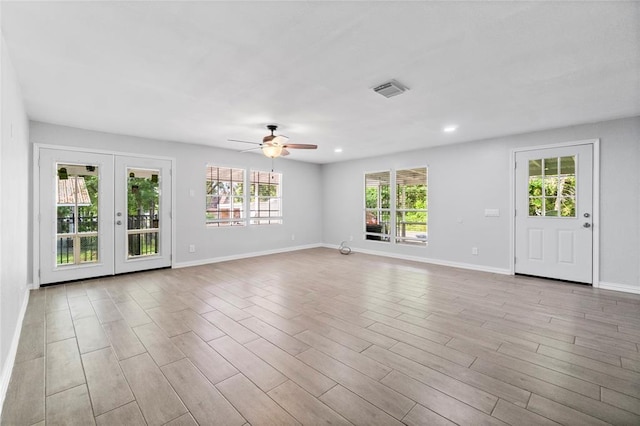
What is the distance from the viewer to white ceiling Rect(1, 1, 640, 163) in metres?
1.92

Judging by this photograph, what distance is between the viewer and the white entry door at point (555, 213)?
176 inches

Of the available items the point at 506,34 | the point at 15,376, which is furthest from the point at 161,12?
the point at 15,376

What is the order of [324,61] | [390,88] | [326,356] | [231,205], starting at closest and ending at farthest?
[326,356] < [324,61] < [390,88] < [231,205]

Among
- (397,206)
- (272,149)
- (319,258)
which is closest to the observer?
(272,149)

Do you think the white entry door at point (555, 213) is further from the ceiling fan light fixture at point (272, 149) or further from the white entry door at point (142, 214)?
the white entry door at point (142, 214)

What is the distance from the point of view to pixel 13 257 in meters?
2.56

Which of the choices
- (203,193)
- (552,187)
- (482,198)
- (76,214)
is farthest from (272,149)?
(552,187)

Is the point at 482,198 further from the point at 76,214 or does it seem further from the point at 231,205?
the point at 76,214

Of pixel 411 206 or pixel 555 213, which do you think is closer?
pixel 555 213

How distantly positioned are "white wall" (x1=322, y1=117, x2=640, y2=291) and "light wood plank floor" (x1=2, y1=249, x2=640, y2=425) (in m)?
0.90

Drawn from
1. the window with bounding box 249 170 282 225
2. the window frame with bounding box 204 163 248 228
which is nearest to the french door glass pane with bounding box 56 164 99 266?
the window frame with bounding box 204 163 248 228

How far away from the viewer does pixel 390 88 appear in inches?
119

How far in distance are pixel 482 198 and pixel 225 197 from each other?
5443 millimetres

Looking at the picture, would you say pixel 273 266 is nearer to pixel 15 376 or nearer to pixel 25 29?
pixel 15 376
